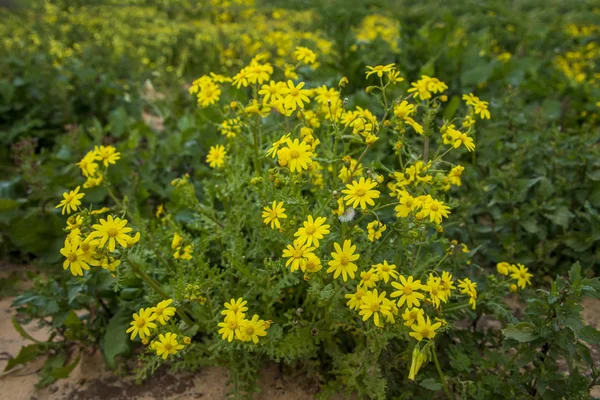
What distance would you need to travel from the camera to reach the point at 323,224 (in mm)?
1595

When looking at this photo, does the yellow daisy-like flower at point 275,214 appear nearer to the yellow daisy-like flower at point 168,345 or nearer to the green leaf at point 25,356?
the yellow daisy-like flower at point 168,345

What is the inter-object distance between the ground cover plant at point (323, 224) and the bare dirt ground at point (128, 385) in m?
0.07

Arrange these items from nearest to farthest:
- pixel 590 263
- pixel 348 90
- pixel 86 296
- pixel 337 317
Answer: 1. pixel 337 317
2. pixel 86 296
3. pixel 590 263
4. pixel 348 90

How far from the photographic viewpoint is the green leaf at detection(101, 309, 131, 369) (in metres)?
2.05

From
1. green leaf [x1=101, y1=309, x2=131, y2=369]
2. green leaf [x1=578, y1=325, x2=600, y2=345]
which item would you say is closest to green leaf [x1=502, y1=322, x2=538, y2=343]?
green leaf [x1=578, y1=325, x2=600, y2=345]

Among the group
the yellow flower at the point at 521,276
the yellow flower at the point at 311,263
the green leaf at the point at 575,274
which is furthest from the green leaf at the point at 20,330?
the green leaf at the point at 575,274

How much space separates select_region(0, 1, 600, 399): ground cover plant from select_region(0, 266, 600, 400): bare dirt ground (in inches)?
2.6

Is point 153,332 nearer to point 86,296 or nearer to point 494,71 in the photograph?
point 86,296

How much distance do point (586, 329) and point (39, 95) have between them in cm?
399

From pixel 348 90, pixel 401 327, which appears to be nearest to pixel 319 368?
pixel 401 327

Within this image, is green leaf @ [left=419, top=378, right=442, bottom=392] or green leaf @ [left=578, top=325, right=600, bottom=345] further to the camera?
green leaf @ [left=419, top=378, right=442, bottom=392]

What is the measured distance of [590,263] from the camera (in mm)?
2406

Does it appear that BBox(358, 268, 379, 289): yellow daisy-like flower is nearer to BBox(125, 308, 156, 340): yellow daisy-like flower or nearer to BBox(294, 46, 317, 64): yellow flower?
BBox(125, 308, 156, 340): yellow daisy-like flower

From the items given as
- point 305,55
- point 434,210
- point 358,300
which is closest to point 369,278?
point 358,300
